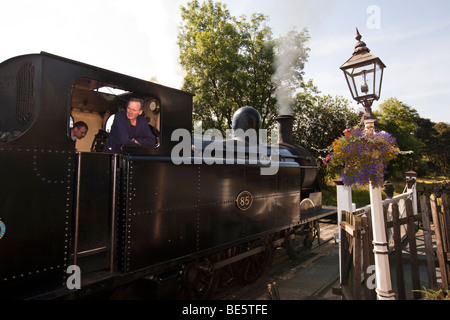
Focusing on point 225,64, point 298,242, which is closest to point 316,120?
point 225,64

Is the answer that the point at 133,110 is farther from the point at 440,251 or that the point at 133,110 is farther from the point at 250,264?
the point at 440,251

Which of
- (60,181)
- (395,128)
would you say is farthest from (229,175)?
(395,128)

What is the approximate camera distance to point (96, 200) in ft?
9.10

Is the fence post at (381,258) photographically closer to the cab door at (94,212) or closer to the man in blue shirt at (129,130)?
the man in blue shirt at (129,130)

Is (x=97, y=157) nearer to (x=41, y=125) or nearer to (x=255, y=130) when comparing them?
(x=41, y=125)

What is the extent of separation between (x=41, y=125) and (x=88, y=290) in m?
1.58

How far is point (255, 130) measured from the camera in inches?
306

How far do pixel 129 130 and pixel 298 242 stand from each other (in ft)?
17.9

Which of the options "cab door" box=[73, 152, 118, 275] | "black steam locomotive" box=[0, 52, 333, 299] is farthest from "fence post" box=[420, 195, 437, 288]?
"cab door" box=[73, 152, 118, 275]

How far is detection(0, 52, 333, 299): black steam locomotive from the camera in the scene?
2.29 meters

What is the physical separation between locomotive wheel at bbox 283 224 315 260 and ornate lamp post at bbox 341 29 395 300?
124 inches

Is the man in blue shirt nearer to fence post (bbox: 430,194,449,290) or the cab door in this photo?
the cab door

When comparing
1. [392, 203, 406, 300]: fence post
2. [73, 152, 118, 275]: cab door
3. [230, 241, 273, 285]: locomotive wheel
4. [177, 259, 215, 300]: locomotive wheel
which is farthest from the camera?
[230, 241, 273, 285]: locomotive wheel

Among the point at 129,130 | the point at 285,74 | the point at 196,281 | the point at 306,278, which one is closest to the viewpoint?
the point at 129,130
